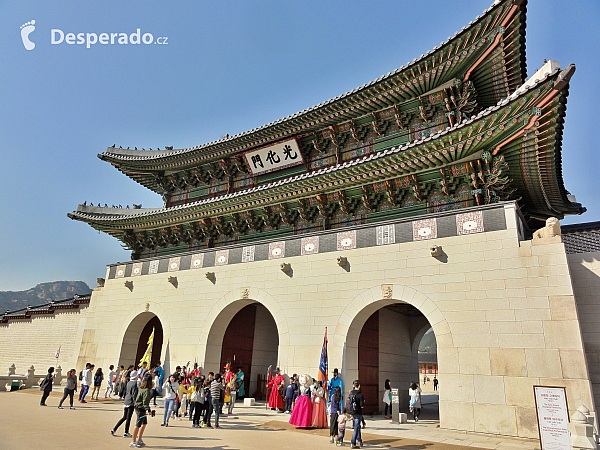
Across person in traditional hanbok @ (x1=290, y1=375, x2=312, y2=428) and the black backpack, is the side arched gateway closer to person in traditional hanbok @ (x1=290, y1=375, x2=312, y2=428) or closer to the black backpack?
person in traditional hanbok @ (x1=290, y1=375, x2=312, y2=428)

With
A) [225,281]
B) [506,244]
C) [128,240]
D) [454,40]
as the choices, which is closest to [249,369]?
[225,281]

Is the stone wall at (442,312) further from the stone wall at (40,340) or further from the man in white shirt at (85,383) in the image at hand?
the stone wall at (40,340)

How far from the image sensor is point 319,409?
11367 mm

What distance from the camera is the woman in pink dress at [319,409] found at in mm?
11250

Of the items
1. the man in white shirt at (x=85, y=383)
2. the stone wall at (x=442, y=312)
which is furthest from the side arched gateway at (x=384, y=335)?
the man in white shirt at (x=85, y=383)

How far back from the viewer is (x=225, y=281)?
1723 cm

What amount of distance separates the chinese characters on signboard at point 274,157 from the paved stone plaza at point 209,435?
439 inches

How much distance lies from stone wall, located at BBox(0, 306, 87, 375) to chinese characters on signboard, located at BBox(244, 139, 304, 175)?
15177 mm

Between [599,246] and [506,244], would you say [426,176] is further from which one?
[599,246]

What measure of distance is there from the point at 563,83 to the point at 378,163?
5504 mm

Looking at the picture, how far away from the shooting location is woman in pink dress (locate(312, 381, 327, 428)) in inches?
443

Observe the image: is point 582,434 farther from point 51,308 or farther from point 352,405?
point 51,308

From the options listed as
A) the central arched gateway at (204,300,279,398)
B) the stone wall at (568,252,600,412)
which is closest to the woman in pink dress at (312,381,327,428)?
the central arched gateway at (204,300,279,398)

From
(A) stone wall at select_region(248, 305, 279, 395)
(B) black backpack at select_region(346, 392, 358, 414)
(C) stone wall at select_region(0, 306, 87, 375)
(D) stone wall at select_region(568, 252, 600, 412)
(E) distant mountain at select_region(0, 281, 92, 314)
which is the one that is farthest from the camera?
(E) distant mountain at select_region(0, 281, 92, 314)
